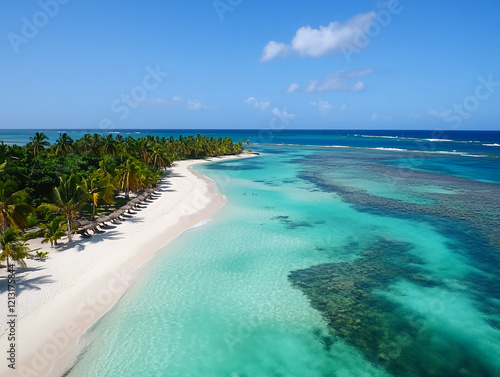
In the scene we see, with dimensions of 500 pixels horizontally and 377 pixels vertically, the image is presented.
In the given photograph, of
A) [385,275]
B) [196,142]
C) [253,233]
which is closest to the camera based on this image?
[385,275]

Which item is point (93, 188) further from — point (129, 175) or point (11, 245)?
point (11, 245)

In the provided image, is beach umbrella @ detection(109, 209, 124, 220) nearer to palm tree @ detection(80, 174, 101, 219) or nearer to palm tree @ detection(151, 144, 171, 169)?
palm tree @ detection(80, 174, 101, 219)

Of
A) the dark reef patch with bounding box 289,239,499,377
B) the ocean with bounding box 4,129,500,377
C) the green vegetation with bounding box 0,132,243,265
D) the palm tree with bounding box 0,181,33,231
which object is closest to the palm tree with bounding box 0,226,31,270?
the green vegetation with bounding box 0,132,243,265

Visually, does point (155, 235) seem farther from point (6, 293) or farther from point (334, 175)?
point (334, 175)

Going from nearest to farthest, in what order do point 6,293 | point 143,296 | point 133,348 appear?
1. point 133,348
2. point 6,293
3. point 143,296

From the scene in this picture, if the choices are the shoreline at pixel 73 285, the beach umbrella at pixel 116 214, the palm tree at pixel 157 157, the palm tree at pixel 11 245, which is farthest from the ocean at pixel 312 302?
the palm tree at pixel 157 157

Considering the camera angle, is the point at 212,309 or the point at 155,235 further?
the point at 155,235

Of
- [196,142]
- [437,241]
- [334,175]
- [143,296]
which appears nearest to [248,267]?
[143,296]
